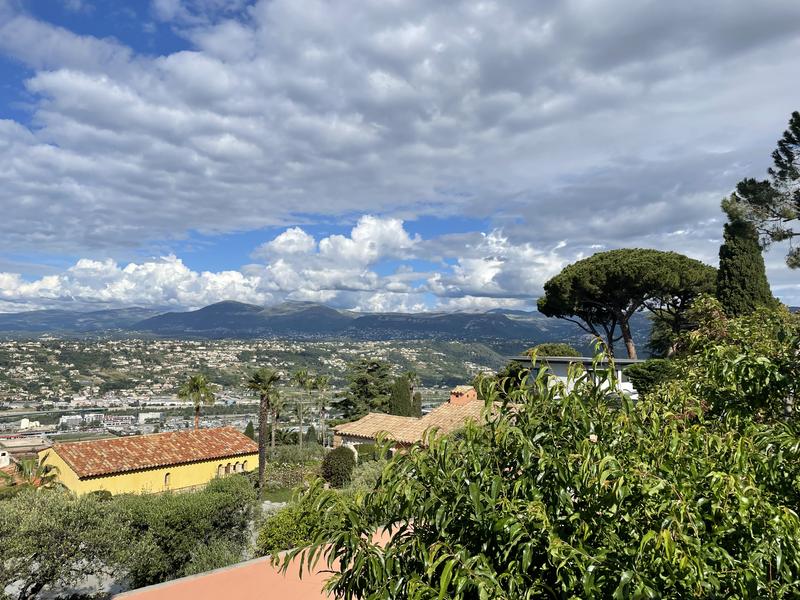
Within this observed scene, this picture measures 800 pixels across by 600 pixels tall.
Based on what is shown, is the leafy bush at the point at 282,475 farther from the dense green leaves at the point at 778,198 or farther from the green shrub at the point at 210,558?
the dense green leaves at the point at 778,198

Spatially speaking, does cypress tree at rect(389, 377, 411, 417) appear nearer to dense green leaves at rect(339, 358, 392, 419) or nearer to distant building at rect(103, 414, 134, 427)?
Answer: dense green leaves at rect(339, 358, 392, 419)

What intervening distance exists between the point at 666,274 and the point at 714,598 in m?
27.9

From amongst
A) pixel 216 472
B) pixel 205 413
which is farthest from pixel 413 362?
pixel 216 472

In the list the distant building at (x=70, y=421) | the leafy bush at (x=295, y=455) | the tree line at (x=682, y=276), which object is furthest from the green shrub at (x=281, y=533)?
the distant building at (x=70, y=421)

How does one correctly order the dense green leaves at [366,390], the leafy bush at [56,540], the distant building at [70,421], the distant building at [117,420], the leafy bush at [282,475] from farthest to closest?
the distant building at [117,420], the distant building at [70,421], the dense green leaves at [366,390], the leafy bush at [282,475], the leafy bush at [56,540]

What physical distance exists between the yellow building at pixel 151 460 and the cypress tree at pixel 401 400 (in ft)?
53.2

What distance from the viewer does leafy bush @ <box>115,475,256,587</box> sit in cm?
1395

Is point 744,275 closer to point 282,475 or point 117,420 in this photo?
point 282,475

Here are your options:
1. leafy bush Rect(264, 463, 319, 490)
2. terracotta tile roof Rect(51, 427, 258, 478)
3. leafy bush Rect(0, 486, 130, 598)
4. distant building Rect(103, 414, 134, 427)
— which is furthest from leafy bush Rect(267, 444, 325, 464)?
distant building Rect(103, 414, 134, 427)

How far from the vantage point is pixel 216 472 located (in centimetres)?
3194

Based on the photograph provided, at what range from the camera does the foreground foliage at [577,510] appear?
8.52 feet

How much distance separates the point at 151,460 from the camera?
29.0 meters

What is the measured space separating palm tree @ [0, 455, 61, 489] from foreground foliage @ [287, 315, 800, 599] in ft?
93.9

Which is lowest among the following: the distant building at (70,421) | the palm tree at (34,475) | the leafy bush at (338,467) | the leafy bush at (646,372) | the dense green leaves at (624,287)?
the distant building at (70,421)
